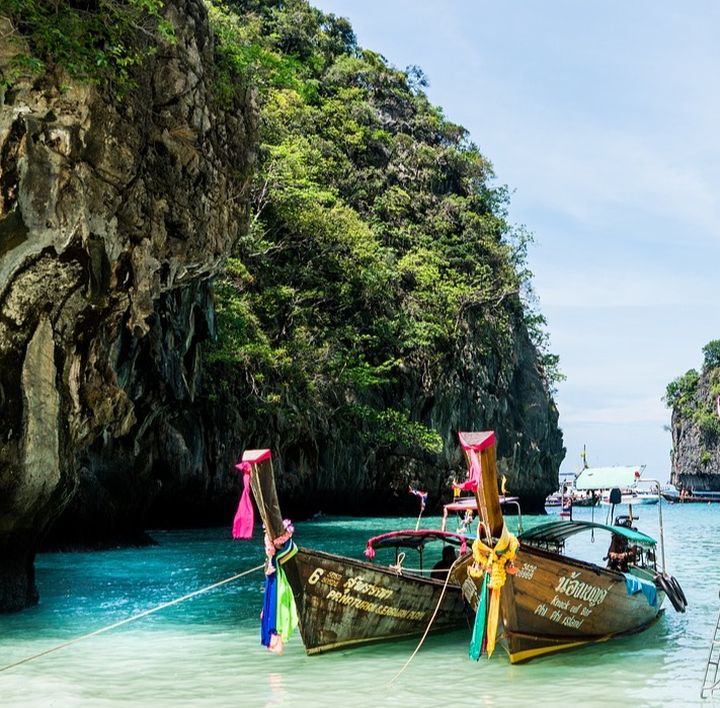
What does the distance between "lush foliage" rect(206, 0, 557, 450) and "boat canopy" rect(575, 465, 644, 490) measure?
11.7 m

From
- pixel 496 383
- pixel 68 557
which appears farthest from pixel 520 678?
pixel 496 383

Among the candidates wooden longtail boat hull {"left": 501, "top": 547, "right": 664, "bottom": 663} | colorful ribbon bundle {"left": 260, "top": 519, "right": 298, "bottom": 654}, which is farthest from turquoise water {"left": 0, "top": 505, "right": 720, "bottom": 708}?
colorful ribbon bundle {"left": 260, "top": 519, "right": 298, "bottom": 654}

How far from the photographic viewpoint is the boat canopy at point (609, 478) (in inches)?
569

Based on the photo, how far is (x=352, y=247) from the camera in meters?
31.2

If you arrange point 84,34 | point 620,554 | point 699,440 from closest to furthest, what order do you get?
point 84,34
point 620,554
point 699,440

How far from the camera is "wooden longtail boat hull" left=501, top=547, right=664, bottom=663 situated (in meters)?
8.62

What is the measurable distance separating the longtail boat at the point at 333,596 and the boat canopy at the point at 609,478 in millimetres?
5331

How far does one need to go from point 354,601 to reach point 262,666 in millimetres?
1174

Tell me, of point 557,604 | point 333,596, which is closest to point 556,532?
point 557,604

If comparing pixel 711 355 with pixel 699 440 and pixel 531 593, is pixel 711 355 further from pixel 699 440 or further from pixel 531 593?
pixel 531 593

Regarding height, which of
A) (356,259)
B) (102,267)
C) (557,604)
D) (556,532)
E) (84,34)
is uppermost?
(356,259)

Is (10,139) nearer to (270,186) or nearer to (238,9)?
(270,186)

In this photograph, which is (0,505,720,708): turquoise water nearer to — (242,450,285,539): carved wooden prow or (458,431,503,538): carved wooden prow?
(242,450,285,539): carved wooden prow

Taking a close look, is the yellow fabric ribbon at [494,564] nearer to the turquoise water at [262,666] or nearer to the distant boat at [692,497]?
the turquoise water at [262,666]
